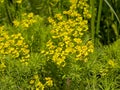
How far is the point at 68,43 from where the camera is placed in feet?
8.71

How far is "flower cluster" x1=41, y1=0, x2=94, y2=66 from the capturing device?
101 inches

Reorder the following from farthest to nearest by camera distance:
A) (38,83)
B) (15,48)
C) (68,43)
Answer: (15,48), (68,43), (38,83)

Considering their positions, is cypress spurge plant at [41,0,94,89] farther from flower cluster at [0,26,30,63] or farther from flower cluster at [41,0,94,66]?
flower cluster at [0,26,30,63]

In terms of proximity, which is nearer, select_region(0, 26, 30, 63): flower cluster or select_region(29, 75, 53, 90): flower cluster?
select_region(29, 75, 53, 90): flower cluster

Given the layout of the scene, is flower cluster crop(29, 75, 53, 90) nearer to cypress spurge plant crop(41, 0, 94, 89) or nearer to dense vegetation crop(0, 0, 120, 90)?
dense vegetation crop(0, 0, 120, 90)

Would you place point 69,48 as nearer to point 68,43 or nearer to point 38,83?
point 68,43

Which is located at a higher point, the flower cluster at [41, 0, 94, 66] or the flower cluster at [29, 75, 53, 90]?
the flower cluster at [41, 0, 94, 66]

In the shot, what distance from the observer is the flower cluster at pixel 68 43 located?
8.45 ft

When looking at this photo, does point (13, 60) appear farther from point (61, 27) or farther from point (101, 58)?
point (101, 58)

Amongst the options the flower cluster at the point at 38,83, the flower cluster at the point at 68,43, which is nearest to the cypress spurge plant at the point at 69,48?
the flower cluster at the point at 68,43

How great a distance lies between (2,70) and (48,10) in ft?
3.44

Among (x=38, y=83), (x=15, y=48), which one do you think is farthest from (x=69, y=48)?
(x=15, y=48)

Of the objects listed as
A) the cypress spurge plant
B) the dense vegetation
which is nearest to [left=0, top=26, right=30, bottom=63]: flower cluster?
the dense vegetation

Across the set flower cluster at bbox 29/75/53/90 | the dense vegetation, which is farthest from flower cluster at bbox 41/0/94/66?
flower cluster at bbox 29/75/53/90
